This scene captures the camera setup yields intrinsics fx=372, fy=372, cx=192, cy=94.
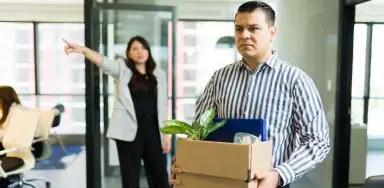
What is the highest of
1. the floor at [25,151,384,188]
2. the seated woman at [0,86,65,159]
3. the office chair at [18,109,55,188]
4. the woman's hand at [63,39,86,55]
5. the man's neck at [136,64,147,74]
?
the woman's hand at [63,39,86,55]

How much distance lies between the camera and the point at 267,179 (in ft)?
3.65

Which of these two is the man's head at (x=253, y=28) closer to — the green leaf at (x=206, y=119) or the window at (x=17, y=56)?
the green leaf at (x=206, y=119)

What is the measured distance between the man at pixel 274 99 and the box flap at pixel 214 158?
0.10 m

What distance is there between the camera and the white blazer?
9.80 feet

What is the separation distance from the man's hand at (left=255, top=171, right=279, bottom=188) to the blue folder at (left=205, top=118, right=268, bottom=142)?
0.11 m

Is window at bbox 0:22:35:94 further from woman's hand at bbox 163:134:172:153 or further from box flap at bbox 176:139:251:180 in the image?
box flap at bbox 176:139:251:180

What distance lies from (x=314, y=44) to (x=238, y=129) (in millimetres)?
2583

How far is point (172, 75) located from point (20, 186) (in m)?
1.89

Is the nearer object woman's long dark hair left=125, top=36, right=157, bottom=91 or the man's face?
Result: the man's face

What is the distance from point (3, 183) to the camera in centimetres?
370

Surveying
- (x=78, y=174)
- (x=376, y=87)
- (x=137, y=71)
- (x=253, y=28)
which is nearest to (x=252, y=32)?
(x=253, y=28)

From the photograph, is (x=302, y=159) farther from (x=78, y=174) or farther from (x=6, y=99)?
(x=78, y=174)

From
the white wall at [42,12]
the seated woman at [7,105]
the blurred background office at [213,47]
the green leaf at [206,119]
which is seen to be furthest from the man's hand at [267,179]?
the white wall at [42,12]

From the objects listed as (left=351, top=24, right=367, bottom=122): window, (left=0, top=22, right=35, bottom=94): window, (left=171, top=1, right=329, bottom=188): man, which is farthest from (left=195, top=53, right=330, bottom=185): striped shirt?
(left=0, top=22, right=35, bottom=94): window
